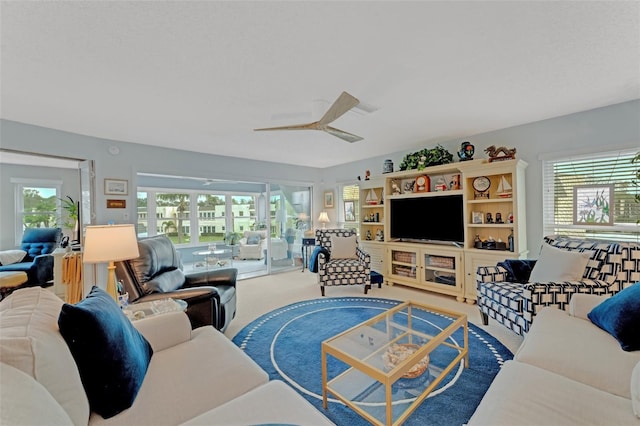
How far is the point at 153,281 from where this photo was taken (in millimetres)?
2438

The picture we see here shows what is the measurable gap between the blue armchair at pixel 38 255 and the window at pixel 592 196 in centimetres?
747

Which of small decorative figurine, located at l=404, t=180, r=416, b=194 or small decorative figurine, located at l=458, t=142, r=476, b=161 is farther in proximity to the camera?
small decorative figurine, located at l=404, t=180, r=416, b=194

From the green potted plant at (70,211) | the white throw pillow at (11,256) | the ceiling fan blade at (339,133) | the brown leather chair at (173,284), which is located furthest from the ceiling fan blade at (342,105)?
the white throw pillow at (11,256)

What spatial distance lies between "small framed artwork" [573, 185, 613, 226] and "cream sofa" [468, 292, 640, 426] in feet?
6.43

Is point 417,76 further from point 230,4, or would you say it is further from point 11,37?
point 11,37

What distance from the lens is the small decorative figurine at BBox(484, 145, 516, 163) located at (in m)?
3.37

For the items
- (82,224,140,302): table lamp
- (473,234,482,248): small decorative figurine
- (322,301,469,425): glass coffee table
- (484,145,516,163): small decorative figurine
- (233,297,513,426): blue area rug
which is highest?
(484,145,516,163): small decorative figurine

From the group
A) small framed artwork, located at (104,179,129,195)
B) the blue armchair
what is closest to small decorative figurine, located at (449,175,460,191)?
small framed artwork, located at (104,179,129,195)

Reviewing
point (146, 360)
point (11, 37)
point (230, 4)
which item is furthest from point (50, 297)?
point (230, 4)

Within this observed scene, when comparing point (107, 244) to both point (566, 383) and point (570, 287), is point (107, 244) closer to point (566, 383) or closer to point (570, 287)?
point (566, 383)

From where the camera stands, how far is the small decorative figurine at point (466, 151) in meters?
3.71

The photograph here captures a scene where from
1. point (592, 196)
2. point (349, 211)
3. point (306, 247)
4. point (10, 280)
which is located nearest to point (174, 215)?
point (10, 280)

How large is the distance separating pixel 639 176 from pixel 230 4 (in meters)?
3.61

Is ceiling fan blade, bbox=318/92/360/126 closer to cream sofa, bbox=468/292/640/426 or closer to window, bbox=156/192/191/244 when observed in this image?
cream sofa, bbox=468/292/640/426
